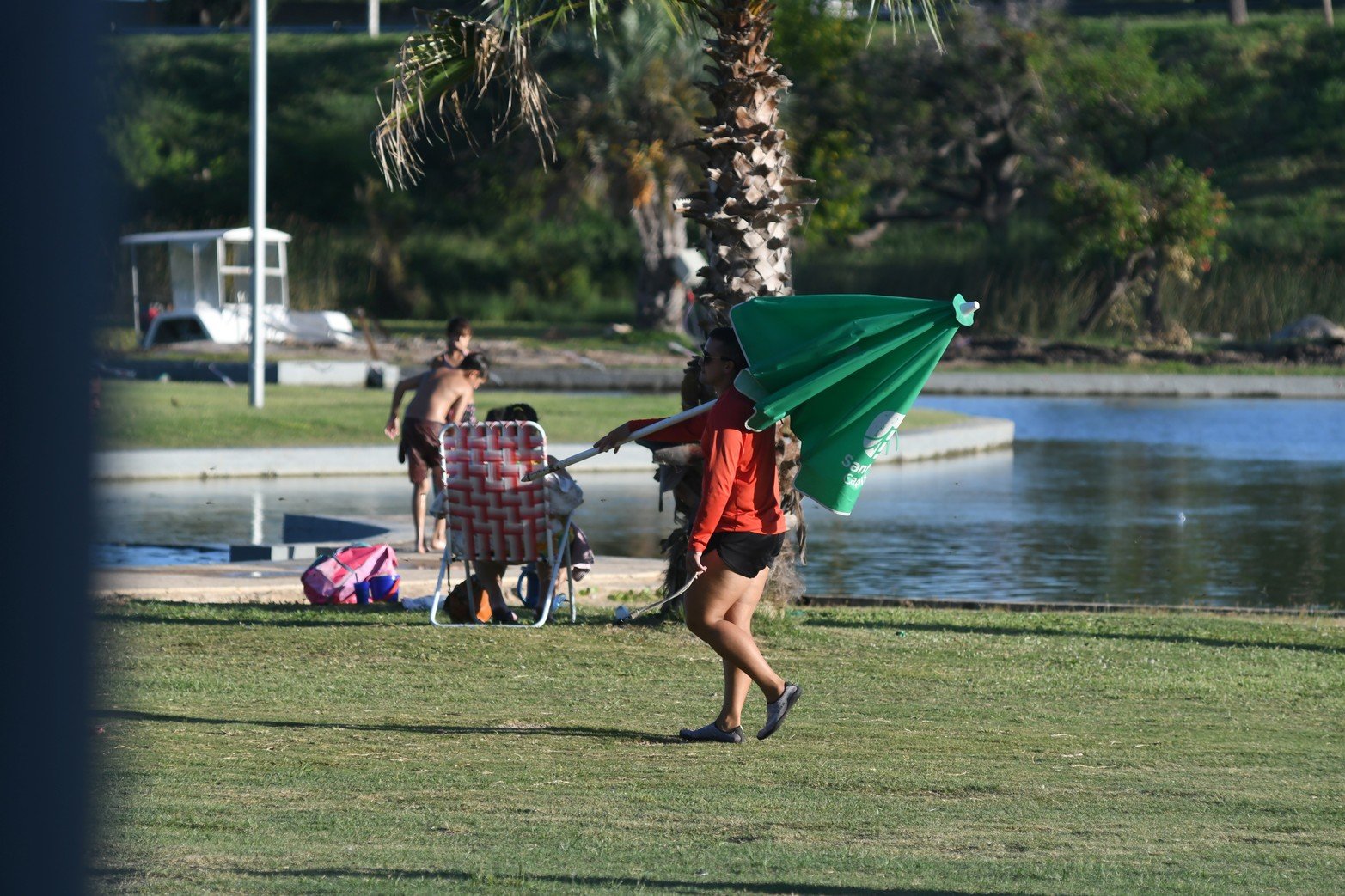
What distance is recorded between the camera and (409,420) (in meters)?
13.8

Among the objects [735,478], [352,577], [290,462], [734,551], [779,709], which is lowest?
[290,462]

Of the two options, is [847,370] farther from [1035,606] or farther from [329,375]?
[329,375]

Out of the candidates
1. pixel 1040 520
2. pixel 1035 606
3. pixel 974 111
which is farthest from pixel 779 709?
pixel 974 111

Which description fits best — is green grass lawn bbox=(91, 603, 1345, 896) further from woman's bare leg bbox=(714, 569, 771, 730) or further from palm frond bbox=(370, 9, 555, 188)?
palm frond bbox=(370, 9, 555, 188)

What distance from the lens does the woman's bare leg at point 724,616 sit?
6.95 m

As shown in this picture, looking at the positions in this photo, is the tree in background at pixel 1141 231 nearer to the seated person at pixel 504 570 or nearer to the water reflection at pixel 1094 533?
the water reflection at pixel 1094 533

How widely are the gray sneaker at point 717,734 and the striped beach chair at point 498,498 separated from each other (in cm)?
308

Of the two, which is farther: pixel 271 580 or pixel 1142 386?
pixel 1142 386

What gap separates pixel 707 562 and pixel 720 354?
874 millimetres

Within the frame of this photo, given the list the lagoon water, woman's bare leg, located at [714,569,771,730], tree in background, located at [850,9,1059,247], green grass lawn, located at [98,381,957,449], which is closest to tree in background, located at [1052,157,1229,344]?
tree in background, located at [850,9,1059,247]

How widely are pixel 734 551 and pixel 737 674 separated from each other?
1.84ft

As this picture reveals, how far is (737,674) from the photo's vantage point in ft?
23.6

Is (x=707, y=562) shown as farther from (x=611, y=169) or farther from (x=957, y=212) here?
(x=957, y=212)

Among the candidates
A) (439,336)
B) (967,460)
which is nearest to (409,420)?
(967,460)
